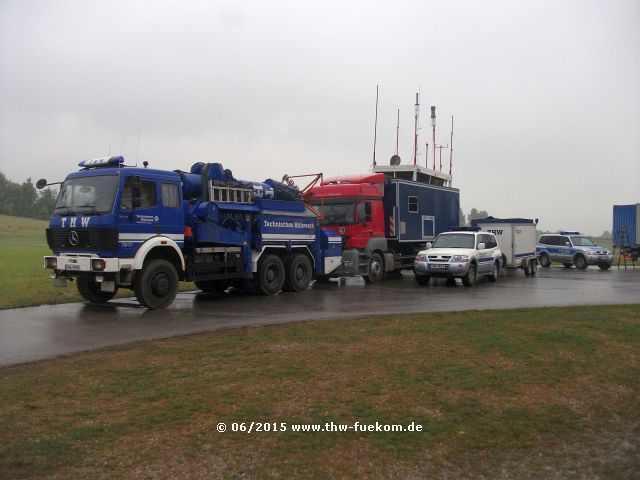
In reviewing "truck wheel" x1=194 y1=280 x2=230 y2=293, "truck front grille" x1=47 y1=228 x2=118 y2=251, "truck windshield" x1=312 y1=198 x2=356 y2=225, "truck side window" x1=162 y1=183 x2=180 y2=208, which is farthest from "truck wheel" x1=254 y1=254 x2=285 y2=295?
"truck front grille" x1=47 y1=228 x2=118 y2=251

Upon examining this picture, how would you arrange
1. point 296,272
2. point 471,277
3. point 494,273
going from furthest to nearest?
point 494,273 → point 471,277 → point 296,272

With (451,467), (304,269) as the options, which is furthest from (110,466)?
(304,269)

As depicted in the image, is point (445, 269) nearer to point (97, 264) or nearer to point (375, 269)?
point (375, 269)

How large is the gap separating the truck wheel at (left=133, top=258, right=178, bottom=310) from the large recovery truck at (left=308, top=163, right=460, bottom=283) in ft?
21.4

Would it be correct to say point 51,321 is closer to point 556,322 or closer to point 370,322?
point 370,322

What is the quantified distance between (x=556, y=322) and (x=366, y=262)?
10054 mm

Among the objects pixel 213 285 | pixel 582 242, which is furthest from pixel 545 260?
pixel 213 285

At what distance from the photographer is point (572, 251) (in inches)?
1235

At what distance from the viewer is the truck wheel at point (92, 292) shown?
1392 centimetres

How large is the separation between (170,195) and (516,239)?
16.3 m

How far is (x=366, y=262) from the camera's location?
65.5 ft

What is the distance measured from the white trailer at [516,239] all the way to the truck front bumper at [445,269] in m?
6.20

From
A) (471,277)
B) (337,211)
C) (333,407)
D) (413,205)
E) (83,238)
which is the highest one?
(413,205)

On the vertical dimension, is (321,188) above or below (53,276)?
above
